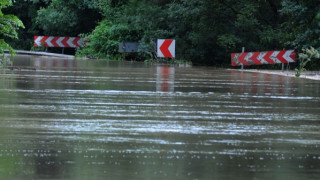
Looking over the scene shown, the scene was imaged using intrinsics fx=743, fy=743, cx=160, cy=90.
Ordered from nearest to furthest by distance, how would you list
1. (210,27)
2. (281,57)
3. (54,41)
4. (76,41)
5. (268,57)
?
(281,57)
(268,57)
(210,27)
(76,41)
(54,41)

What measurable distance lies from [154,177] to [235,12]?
26.7 metres

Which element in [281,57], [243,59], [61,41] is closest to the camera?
[281,57]

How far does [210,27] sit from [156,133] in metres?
23.9

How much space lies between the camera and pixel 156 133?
924 centimetres

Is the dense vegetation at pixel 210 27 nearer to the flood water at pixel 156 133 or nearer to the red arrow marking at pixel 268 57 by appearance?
the red arrow marking at pixel 268 57

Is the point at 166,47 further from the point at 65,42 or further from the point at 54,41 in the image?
the point at 54,41

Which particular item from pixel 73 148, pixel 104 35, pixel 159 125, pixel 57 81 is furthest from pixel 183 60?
pixel 73 148

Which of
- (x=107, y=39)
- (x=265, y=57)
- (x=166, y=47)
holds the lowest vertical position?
(x=265, y=57)

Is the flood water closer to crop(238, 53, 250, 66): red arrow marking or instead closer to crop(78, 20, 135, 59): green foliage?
crop(238, 53, 250, 66): red arrow marking

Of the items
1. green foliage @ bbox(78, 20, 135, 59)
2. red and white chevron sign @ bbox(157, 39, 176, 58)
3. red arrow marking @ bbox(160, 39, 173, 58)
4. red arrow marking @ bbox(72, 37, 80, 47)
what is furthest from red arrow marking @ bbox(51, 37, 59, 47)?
red arrow marking @ bbox(160, 39, 173, 58)

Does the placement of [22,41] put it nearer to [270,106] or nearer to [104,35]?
[104,35]

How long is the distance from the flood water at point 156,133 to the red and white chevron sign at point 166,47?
17518 mm

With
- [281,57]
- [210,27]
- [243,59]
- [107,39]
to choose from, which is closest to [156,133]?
[281,57]

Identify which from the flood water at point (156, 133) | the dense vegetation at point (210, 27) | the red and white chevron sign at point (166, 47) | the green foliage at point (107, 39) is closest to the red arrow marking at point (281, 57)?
the dense vegetation at point (210, 27)
